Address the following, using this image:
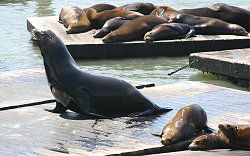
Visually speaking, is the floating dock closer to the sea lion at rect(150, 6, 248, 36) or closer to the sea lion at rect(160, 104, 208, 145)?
the sea lion at rect(160, 104, 208, 145)

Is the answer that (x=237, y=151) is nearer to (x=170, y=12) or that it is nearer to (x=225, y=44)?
(x=225, y=44)

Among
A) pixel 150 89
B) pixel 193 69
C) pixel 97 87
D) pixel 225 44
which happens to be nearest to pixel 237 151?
pixel 97 87

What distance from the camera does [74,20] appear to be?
12.2 metres

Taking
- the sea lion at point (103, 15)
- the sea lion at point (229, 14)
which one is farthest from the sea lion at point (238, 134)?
the sea lion at point (229, 14)

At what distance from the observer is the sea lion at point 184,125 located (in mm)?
5438

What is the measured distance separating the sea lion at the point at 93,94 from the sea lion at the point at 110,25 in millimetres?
5151

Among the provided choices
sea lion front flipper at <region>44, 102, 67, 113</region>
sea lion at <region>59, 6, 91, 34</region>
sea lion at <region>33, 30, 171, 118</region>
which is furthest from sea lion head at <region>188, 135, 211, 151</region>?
sea lion at <region>59, 6, 91, 34</region>

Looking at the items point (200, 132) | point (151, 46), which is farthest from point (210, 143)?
point (151, 46)

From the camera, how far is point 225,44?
11289 mm

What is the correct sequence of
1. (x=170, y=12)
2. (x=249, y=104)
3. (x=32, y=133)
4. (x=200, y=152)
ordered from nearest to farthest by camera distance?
(x=200, y=152) → (x=32, y=133) → (x=249, y=104) → (x=170, y=12)

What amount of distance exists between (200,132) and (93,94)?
3.24 ft

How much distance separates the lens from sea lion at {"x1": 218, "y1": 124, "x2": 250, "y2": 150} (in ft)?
17.3

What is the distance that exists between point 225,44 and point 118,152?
247 inches

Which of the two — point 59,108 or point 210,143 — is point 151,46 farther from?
point 210,143
